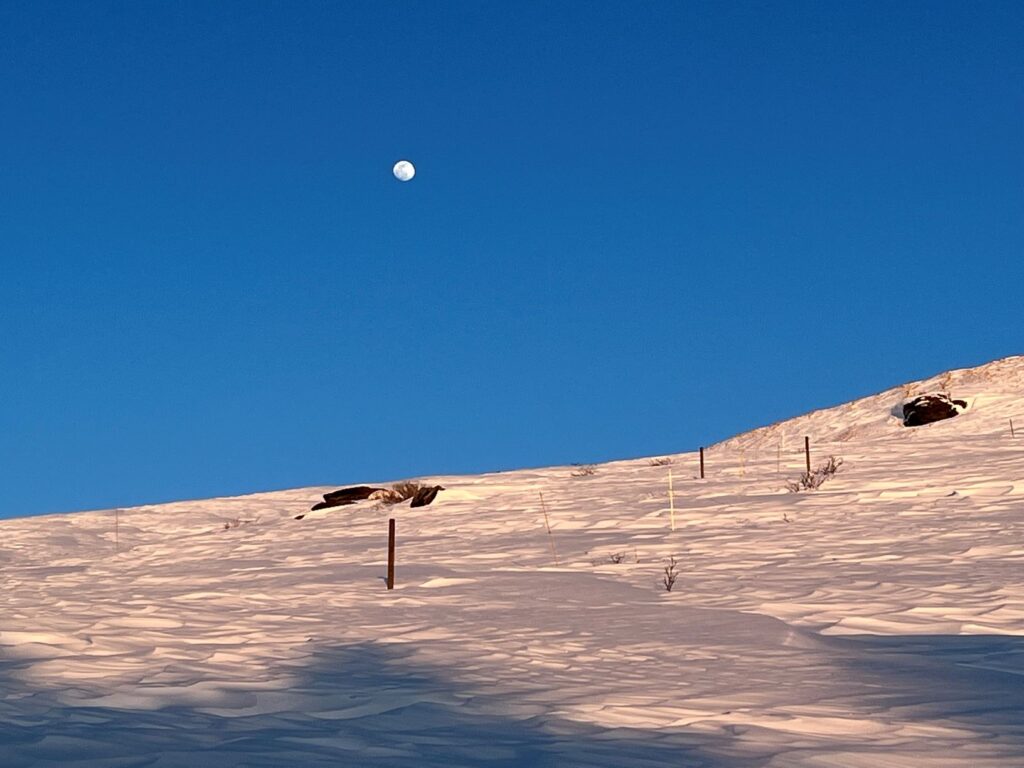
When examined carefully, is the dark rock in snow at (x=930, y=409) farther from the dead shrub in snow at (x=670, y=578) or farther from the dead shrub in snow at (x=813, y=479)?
the dead shrub in snow at (x=670, y=578)

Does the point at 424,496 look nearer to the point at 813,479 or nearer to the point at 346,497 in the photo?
the point at 346,497

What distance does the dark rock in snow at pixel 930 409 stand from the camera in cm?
2062

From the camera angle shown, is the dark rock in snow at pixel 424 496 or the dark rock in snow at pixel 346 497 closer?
the dark rock in snow at pixel 424 496

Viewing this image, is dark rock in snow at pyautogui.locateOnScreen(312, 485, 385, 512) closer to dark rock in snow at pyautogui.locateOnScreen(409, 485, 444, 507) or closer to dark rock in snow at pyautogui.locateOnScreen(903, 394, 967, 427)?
dark rock in snow at pyautogui.locateOnScreen(409, 485, 444, 507)

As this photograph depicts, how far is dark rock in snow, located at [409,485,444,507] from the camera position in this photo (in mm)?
15094

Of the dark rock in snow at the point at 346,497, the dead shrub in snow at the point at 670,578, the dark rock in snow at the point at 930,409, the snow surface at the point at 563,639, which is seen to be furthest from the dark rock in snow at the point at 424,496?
the dark rock in snow at the point at 930,409

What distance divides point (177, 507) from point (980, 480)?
12156 millimetres

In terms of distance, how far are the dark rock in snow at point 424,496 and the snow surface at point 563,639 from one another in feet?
6.08

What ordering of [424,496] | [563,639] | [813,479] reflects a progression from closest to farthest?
[563,639] → [813,479] → [424,496]

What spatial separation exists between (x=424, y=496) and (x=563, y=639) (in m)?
9.74

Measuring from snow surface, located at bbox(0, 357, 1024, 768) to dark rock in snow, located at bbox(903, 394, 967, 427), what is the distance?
762 centimetres

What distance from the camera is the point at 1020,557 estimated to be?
307 inches

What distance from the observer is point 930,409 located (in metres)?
20.8

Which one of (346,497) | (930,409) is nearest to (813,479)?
(346,497)
